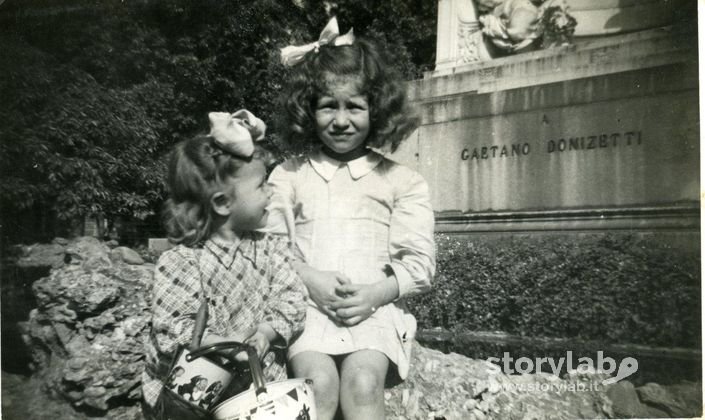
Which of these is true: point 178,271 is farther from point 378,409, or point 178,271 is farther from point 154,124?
point 154,124

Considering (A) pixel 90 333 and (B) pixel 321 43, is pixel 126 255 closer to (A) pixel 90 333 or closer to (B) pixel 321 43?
(A) pixel 90 333

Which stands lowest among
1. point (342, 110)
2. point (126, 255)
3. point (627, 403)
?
Result: point (627, 403)

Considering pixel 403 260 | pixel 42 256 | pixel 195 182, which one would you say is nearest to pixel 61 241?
pixel 42 256

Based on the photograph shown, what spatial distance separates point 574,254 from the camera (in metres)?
3.07

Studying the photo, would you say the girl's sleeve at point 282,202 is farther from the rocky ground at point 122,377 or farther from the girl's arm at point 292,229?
the rocky ground at point 122,377

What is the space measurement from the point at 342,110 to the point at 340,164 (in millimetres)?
212

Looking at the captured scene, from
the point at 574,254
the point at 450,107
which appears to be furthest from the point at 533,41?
the point at 574,254

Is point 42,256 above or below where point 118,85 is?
below

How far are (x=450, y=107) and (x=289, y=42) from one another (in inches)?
61.4

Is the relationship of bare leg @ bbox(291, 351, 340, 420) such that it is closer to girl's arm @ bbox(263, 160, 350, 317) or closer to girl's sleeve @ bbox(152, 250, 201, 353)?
girl's arm @ bbox(263, 160, 350, 317)

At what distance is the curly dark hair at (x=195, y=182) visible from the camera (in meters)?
2.11

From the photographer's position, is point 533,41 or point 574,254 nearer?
point 574,254

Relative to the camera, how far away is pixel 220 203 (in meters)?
2.14

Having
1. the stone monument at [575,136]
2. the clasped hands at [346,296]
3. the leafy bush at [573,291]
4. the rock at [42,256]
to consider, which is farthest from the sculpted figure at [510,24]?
the rock at [42,256]
